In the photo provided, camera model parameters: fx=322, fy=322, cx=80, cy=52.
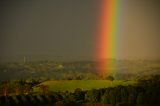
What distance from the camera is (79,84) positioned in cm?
718

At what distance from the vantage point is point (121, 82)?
288 inches

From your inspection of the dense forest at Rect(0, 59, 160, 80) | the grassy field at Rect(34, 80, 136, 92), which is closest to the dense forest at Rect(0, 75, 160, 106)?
the grassy field at Rect(34, 80, 136, 92)

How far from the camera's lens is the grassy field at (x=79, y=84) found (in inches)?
275

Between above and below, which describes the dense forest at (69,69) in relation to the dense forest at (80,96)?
above

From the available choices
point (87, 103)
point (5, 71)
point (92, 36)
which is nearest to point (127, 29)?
point (92, 36)

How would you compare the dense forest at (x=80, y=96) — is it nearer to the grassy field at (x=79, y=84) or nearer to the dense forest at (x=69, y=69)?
the grassy field at (x=79, y=84)

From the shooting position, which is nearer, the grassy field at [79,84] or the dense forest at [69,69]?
the grassy field at [79,84]

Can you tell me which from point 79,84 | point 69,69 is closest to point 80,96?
point 79,84

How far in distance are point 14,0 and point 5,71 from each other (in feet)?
5.97

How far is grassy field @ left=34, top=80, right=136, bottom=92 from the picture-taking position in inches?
275

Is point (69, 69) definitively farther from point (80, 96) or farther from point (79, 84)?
point (80, 96)

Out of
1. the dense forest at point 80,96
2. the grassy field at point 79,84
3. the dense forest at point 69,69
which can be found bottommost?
the dense forest at point 80,96

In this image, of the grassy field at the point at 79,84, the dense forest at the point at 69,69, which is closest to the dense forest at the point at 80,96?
the grassy field at the point at 79,84

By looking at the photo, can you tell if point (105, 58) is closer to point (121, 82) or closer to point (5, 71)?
point (121, 82)
